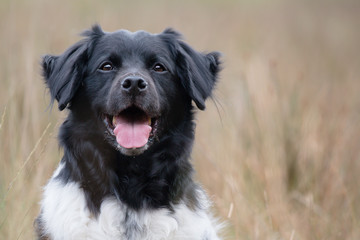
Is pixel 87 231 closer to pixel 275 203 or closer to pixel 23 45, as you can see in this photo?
pixel 275 203

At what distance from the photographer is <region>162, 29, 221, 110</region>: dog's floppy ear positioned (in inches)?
137

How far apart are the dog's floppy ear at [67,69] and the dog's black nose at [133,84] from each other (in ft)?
1.39

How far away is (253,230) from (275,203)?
0.42 meters

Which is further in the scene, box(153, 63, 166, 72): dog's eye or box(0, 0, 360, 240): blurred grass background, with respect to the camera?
box(0, 0, 360, 240): blurred grass background

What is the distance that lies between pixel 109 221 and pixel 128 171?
0.37m

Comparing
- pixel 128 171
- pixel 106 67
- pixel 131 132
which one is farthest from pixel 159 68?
pixel 128 171

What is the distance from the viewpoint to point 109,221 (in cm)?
313

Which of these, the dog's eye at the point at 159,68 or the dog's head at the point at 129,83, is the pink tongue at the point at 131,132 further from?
the dog's eye at the point at 159,68

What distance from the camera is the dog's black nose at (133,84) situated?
10.0 feet

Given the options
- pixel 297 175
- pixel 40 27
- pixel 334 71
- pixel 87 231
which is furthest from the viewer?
pixel 334 71

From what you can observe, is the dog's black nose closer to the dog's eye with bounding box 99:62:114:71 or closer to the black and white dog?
the black and white dog

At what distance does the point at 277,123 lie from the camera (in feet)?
18.1

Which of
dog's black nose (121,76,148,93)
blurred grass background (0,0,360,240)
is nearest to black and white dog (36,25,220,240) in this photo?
dog's black nose (121,76,148,93)

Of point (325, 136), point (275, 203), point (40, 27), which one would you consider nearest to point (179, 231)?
point (275, 203)
